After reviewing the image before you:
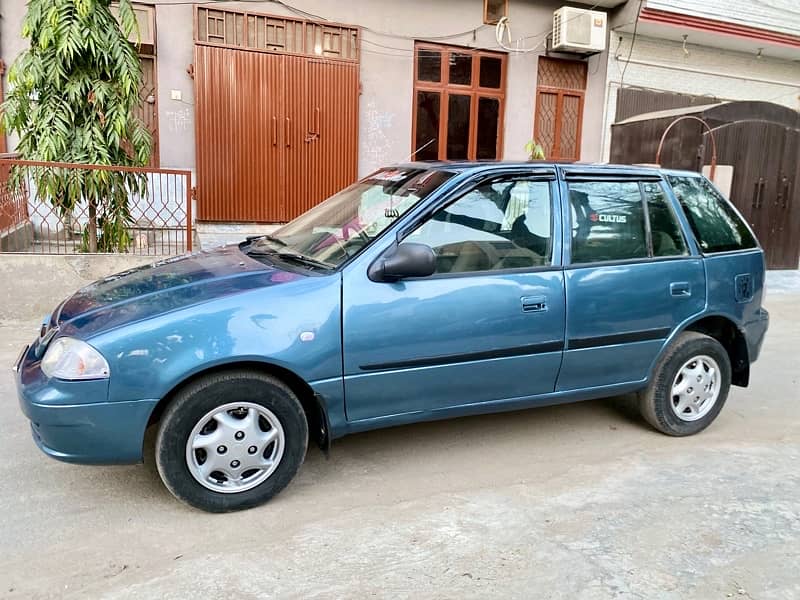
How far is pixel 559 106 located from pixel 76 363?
33.4 ft

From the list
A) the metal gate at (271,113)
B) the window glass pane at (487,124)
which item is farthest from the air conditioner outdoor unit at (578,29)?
the metal gate at (271,113)

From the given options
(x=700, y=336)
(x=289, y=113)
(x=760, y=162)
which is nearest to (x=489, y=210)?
(x=700, y=336)

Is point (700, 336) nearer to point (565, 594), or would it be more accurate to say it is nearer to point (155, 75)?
point (565, 594)

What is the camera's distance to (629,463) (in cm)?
388

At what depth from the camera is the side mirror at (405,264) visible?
3.19 metres

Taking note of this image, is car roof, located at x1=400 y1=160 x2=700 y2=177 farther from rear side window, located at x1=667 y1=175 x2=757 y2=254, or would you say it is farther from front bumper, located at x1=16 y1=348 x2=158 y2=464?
front bumper, located at x1=16 y1=348 x2=158 y2=464

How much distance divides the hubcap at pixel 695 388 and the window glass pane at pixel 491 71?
7604 millimetres

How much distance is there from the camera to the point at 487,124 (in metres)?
10.9

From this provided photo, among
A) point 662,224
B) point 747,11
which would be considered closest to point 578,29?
point 747,11

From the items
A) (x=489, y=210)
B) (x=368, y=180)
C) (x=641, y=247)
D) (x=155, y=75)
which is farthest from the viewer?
(x=155, y=75)

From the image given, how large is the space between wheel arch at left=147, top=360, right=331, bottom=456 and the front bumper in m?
0.10

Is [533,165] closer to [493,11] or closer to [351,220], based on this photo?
[351,220]

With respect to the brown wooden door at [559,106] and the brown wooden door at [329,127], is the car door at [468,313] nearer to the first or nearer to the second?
the brown wooden door at [329,127]

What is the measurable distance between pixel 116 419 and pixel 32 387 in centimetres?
42
